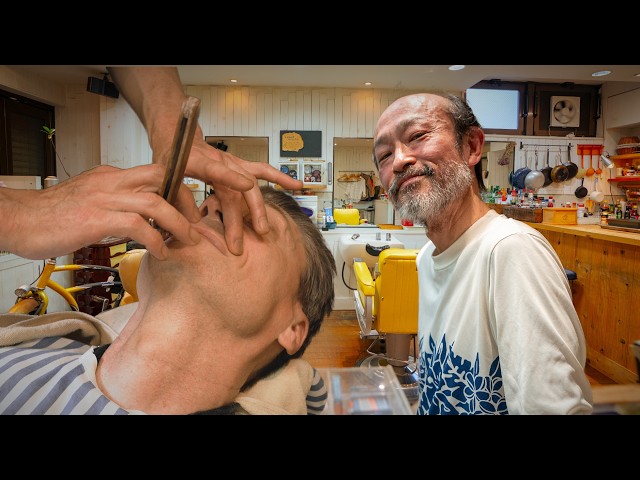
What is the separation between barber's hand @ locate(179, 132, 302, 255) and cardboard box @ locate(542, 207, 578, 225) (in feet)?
3.08

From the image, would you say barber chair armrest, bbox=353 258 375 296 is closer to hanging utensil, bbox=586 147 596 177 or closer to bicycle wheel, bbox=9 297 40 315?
hanging utensil, bbox=586 147 596 177

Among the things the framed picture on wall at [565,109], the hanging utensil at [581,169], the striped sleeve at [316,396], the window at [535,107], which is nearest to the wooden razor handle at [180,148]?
the striped sleeve at [316,396]

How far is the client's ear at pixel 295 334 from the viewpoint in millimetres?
885

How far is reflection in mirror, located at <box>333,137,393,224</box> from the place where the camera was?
1.01m

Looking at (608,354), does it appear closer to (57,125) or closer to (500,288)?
(500,288)

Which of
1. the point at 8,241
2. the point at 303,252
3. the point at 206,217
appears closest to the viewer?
the point at 8,241

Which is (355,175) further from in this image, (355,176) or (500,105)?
(500,105)

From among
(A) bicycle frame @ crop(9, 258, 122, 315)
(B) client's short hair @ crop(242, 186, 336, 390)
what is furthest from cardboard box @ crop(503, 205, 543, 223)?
(A) bicycle frame @ crop(9, 258, 122, 315)

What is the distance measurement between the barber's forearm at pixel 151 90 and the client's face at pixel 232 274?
0.24 m

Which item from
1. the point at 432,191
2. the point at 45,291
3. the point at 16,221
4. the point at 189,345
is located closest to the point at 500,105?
the point at 432,191

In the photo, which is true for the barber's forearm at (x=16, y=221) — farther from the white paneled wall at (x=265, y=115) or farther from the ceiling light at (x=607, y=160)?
the ceiling light at (x=607, y=160)

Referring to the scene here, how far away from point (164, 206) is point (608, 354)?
3.83 ft
